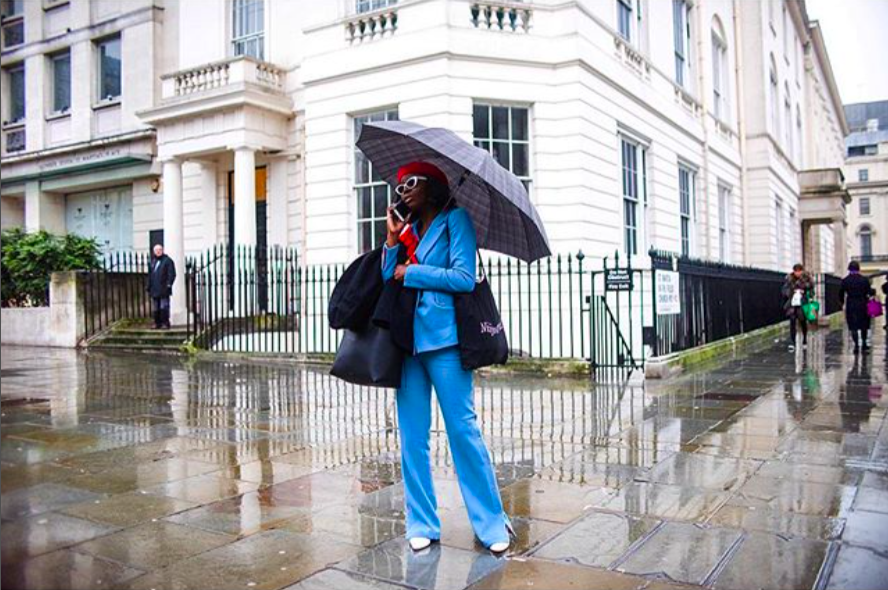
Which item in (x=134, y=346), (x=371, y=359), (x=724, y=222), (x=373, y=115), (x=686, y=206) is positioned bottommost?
(x=134, y=346)

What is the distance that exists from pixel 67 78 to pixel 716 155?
64.8ft

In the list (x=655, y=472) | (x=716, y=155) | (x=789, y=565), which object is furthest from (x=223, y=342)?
(x=716, y=155)

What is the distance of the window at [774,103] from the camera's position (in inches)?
1147

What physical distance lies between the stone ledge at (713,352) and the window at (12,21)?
8531mm

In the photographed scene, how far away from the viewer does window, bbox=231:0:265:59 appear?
18.5m

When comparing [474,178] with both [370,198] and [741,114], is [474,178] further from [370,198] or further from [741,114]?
[741,114]

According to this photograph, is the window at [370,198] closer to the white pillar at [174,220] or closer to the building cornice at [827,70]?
the white pillar at [174,220]

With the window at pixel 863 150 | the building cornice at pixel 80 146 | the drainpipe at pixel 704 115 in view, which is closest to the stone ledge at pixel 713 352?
the drainpipe at pixel 704 115

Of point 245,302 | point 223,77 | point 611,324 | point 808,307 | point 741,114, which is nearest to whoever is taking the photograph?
point 611,324

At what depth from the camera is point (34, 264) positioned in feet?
57.4

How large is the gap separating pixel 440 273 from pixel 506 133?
11.3 meters

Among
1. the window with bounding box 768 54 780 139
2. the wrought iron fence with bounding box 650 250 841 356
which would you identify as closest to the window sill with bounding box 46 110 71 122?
the wrought iron fence with bounding box 650 250 841 356

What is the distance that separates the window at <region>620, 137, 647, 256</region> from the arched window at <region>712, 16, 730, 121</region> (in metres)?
7.60

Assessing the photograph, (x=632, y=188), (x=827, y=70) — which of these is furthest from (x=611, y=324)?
(x=827, y=70)
